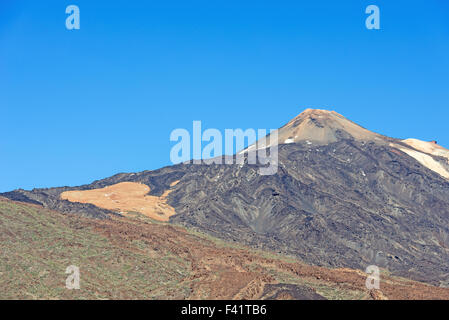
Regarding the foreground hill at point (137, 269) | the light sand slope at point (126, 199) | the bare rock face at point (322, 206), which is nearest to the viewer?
the foreground hill at point (137, 269)

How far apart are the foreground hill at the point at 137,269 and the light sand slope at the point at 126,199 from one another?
108ft

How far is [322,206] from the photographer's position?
532ft

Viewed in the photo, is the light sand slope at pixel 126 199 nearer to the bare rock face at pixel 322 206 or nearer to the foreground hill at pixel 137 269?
the bare rock face at pixel 322 206

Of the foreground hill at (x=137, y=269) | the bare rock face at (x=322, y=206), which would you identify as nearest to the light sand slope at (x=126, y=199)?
the bare rock face at (x=322, y=206)

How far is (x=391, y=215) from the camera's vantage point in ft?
545

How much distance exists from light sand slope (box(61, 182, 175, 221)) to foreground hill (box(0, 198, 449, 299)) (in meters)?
33.0

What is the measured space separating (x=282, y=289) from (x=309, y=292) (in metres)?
3.28

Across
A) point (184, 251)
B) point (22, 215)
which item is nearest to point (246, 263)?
point (184, 251)

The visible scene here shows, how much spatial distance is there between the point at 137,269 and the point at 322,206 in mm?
81320

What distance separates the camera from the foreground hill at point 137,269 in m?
79.2

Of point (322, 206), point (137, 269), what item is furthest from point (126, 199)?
point (137, 269)

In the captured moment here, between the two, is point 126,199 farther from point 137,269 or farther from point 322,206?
point 137,269

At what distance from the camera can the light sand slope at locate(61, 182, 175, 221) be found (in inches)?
5637

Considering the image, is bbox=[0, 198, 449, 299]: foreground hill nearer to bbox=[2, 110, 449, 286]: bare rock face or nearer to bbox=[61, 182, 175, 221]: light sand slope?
bbox=[2, 110, 449, 286]: bare rock face
